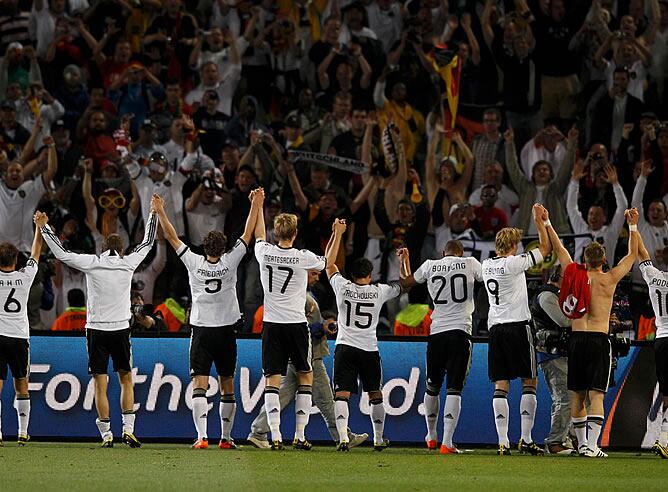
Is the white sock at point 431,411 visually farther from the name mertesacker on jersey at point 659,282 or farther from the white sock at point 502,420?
the name mertesacker on jersey at point 659,282

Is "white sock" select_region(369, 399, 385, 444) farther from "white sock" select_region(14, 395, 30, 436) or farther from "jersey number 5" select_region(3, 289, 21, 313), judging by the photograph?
"jersey number 5" select_region(3, 289, 21, 313)

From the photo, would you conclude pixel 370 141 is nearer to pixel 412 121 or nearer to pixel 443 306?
pixel 412 121

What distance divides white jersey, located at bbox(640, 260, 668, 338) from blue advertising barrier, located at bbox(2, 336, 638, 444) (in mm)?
1454

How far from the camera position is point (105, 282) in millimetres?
14930

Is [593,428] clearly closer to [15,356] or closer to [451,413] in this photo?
[451,413]

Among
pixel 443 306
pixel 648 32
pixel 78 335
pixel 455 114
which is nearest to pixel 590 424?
pixel 443 306

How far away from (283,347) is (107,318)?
Result: 207 cm

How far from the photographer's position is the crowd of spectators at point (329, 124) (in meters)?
19.9

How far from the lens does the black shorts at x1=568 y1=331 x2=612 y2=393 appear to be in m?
14.6

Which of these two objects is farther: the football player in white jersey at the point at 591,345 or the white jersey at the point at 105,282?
the white jersey at the point at 105,282

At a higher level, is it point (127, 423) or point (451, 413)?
point (451, 413)

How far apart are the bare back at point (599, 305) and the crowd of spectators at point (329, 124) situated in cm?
421


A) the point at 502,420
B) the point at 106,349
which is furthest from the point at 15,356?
the point at 502,420

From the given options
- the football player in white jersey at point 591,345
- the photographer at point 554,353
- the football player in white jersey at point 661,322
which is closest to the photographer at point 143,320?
the photographer at point 554,353
